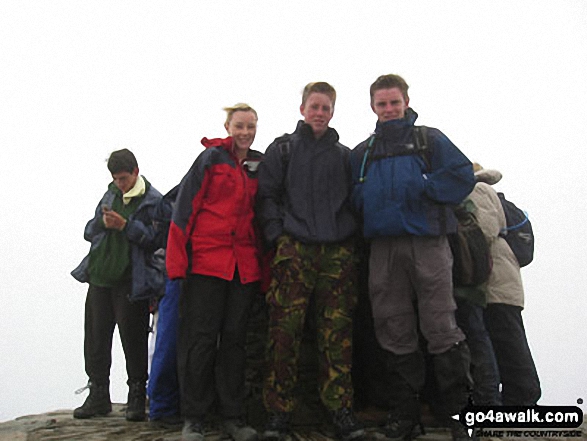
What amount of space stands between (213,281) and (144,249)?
127 centimetres

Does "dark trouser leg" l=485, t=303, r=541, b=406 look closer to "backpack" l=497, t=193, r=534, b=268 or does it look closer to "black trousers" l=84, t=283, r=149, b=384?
"backpack" l=497, t=193, r=534, b=268

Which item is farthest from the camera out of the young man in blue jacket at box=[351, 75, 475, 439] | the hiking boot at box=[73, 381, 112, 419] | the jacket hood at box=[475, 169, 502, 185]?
the jacket hood at box=[475, 169, 502, 185]

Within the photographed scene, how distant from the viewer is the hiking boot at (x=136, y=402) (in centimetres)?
472

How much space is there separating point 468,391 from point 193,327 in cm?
215

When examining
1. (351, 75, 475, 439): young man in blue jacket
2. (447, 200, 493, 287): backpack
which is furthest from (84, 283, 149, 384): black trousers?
(447, 200, 493, 287): backpack

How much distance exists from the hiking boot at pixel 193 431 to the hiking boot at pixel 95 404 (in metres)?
1.72

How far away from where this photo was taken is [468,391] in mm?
3779

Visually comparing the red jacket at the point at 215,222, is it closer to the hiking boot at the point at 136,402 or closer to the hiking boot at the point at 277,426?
the hiking boot at the point at 277,426

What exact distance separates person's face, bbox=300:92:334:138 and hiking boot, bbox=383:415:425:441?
7.99 ft

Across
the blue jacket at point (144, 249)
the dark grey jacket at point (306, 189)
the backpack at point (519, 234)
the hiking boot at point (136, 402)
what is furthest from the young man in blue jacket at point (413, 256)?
the hiking boot at point (136, 402)

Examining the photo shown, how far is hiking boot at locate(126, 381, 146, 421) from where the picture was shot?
4.72 m

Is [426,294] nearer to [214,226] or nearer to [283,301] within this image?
[283,301]

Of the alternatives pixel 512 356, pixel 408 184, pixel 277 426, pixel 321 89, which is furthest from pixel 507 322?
pixel 321 89

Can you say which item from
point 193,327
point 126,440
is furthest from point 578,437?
point 126,440
